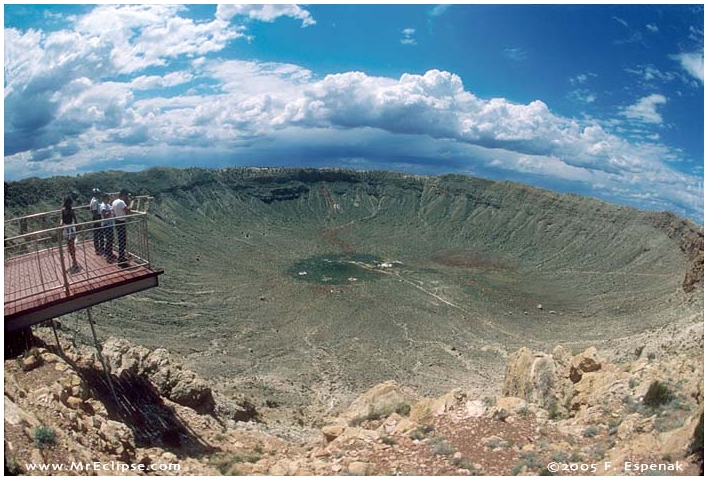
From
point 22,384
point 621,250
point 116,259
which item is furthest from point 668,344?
point 621,250

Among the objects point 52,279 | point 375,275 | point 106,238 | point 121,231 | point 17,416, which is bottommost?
point 375,275

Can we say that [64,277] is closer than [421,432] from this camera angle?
Yes

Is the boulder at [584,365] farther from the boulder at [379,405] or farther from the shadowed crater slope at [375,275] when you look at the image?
the shadowed crater slope at [375,275]

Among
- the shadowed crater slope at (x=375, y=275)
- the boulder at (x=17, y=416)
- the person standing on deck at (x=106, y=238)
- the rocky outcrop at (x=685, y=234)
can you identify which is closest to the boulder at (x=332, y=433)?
the boulder at (x=17, y=416)

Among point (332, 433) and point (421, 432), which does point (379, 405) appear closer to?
point (332, 433)

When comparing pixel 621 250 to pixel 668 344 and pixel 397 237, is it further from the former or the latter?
pixel 668 344

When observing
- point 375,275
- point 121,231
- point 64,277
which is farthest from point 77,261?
point 375,275
